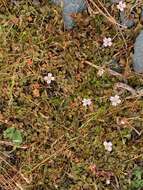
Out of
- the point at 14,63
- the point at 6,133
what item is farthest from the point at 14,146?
the point at 14,63

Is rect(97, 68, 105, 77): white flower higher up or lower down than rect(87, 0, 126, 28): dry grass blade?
lower down

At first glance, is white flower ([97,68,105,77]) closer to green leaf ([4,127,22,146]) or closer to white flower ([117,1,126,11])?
white flower ([117,1,126,11])

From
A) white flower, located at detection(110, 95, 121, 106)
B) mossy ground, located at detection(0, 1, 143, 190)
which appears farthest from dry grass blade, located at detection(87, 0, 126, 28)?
white flower, located at detection(110, 95, 121, 106)

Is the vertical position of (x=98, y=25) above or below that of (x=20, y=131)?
above

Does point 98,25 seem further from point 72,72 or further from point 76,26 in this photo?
point 72,72

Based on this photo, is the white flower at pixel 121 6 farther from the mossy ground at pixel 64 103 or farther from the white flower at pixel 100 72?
the white flower at pixel 100 72

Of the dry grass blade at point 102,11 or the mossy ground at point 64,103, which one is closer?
the mossy ground at point 64,103

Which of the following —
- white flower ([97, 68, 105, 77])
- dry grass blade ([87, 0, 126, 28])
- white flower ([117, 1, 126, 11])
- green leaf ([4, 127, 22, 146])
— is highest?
white flower ([117, 1, 126, 11])

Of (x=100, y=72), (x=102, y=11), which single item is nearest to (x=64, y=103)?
(x=100, y=72)

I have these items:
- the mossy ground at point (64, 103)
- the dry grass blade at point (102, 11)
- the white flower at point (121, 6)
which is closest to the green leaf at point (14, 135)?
the mossy ground at point (64, 103)
